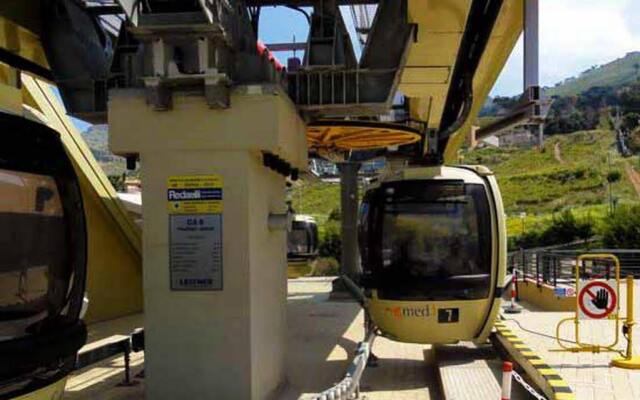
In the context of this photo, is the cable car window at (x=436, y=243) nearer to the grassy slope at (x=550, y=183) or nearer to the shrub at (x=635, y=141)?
the grassy slope at (x=550, y=183)

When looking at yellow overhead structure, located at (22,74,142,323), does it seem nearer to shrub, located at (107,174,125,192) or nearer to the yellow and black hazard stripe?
the yellow and black hazard stripe

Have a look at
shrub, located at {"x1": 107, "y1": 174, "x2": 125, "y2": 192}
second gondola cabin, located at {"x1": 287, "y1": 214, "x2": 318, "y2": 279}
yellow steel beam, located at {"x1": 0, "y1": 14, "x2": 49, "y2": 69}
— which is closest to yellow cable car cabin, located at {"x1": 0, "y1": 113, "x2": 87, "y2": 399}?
yellow steel beam, located at {"x1": 0, "y1": 14, "x2": 49, "y2": 69}

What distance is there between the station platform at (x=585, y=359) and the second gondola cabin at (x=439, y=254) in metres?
1.03

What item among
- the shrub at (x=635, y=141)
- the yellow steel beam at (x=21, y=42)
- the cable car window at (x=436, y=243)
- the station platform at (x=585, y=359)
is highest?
the shrub at (x=635, y=141)

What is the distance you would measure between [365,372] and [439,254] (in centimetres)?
196

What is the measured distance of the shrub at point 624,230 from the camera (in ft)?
107

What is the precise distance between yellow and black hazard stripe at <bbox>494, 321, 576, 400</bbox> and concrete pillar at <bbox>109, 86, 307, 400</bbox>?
2.77 metres

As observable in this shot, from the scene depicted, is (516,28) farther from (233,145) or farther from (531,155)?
(531,155)

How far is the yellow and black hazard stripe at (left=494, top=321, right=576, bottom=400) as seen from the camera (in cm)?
698

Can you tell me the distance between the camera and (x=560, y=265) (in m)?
23.5

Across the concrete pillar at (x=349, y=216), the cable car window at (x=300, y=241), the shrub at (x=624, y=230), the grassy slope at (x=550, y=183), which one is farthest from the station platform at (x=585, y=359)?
the grassy slope at (x=550, y=183)

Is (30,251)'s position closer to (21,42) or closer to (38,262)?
(38,262)

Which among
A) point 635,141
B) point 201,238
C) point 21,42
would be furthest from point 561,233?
point 635,141

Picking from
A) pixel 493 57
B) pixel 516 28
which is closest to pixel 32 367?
pixel 516 28
